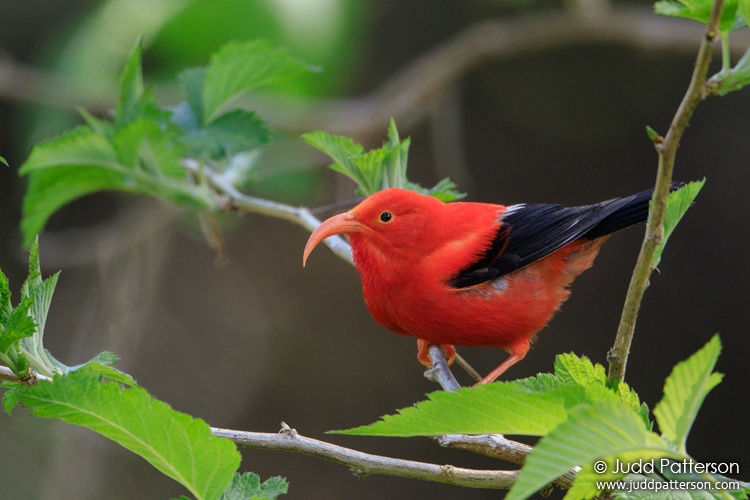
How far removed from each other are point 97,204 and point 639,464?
6587 mm

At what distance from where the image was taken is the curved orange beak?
2811 mm

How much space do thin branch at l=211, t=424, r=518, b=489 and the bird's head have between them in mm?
1178

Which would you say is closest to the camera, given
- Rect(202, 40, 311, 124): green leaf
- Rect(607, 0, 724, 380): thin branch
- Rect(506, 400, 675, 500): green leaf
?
Rect(506, 400, 675, 500): green leaf

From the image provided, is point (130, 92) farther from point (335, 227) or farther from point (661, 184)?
point (661, 184)

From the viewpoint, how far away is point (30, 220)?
8.86ft

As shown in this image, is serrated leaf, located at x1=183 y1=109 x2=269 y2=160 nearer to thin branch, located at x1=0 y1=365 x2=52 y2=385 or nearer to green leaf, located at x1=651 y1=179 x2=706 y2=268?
thin branch, located at x1=0 y1=365 x2=52 y2=385

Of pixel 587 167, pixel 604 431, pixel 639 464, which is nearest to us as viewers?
pixel 604 431

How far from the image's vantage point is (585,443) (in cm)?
129

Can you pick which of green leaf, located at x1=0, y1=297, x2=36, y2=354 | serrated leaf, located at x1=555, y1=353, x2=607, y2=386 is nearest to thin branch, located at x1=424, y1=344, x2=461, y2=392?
serrated leaf, located at x1=555, y1=353, x2=607, y2=386

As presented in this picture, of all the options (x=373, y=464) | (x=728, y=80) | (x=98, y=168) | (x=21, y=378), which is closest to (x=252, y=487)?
(x=373, y=464)

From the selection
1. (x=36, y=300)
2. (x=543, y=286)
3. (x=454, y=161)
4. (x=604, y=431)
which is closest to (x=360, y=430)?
(x=604, y=431)

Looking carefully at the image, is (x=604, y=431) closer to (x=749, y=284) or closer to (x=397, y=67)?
(x=749, y=284)

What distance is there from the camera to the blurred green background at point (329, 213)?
515cm

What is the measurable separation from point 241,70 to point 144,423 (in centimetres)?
157
